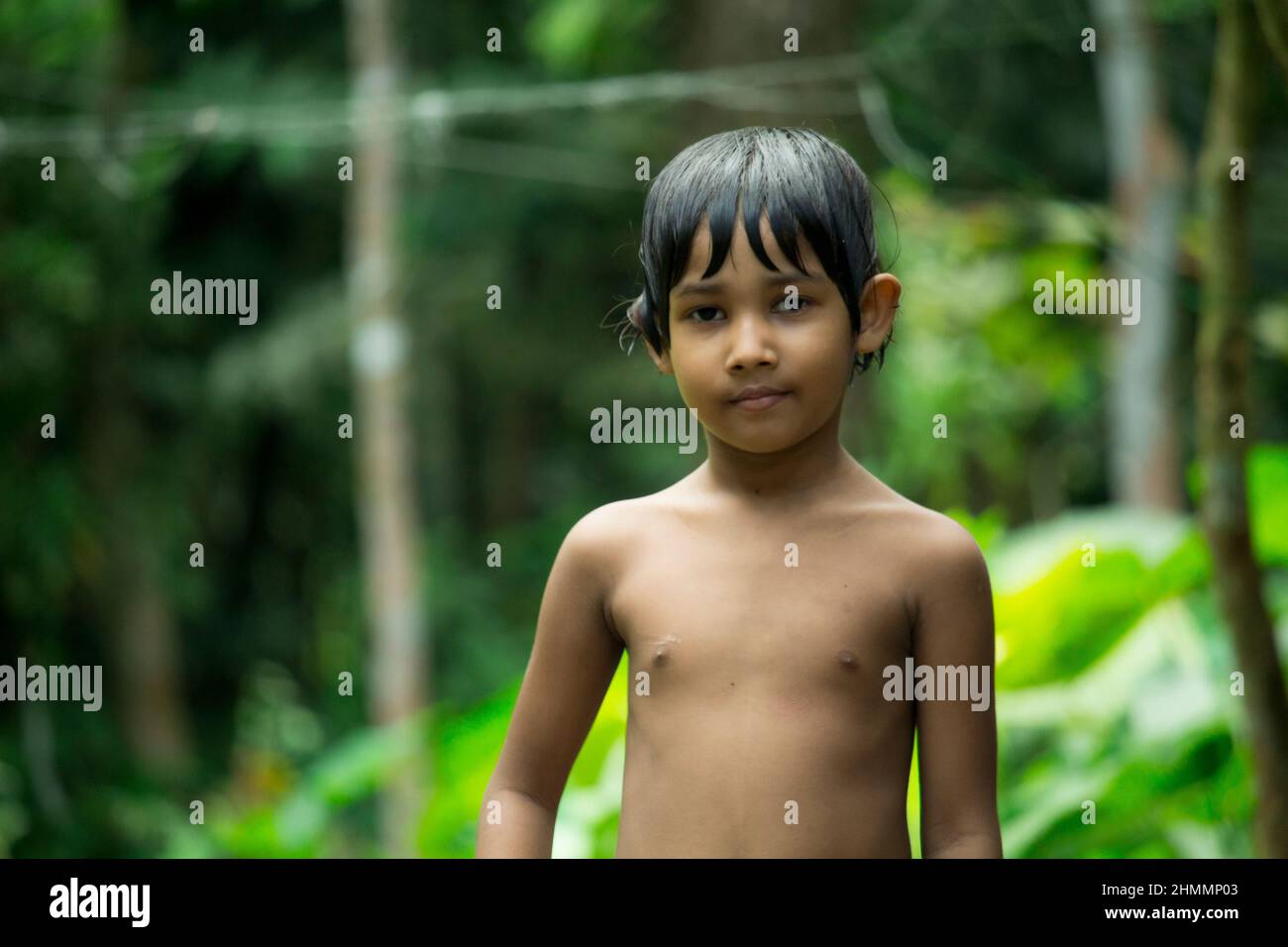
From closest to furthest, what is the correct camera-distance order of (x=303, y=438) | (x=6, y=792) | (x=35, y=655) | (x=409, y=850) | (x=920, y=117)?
(x=920, y=117)
(x=409, y=850)
(x=6, y=792)
(x=35, y=655)
(x=303, y=438)

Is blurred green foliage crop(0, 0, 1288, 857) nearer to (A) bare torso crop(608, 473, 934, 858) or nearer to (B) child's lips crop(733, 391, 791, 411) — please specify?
(A) bare torso crop(608, 473, 934, 858)

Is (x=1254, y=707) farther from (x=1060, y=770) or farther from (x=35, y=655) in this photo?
(x=35, y=655)

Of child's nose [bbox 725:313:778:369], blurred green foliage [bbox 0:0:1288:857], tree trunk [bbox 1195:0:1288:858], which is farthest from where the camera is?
blurred green foliage [bbox 0:0:1288:857]

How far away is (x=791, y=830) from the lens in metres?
Answer: 1.37

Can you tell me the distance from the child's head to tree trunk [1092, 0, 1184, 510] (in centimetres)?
244

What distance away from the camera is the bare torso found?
1.37 m

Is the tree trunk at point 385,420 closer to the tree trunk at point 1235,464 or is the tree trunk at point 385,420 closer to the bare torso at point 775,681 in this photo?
the tree trunk at point 1235,464

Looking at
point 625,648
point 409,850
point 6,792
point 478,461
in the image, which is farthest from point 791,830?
point 478,461

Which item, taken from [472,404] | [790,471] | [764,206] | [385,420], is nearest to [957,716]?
[790,471]

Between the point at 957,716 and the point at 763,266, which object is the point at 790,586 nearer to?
the point at 957,716

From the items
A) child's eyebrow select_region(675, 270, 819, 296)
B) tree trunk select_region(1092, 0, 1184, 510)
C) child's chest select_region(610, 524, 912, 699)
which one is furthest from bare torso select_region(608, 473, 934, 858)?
tree trunk select_region(1092, 0, 1184, 510)

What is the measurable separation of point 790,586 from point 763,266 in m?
0.30

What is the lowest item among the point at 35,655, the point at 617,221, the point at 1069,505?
the point at 35,655

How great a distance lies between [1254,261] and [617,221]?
7.28 m
